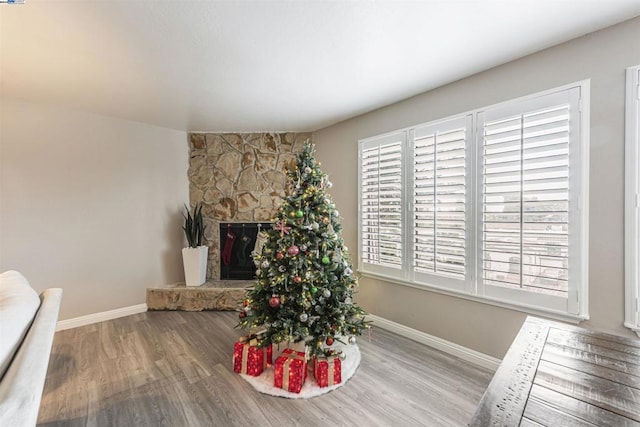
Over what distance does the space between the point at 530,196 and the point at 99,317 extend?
4508mm

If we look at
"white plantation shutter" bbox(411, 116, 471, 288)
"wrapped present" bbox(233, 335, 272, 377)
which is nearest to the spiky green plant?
"wrapped present" bbox(233, 335, 272, 377)

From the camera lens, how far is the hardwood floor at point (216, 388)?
168 cm

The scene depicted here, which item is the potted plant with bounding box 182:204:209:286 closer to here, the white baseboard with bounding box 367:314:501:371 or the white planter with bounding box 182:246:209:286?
the white planter with bounding box 182:246:209:286

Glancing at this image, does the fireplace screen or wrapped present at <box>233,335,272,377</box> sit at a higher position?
the fireplace screen

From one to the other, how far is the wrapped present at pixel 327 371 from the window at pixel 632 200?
1.81 m

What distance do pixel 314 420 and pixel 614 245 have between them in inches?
84.3

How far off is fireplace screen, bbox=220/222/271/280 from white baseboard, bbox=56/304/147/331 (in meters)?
1.08

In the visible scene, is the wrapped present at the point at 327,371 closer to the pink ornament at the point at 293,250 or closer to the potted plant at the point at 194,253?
the pink ornament at the point at 293,250

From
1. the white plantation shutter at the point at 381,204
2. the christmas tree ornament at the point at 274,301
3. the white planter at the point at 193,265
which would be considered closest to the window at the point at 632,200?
the white plantation shutter at the point at 381,204

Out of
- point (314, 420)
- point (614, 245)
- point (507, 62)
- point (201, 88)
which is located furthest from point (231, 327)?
point (507, 62)

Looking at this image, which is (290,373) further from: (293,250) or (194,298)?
(194,298)

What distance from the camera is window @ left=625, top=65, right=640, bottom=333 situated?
5.13ft

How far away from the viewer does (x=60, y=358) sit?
236 cm

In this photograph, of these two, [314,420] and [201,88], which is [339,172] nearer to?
[201,88]
